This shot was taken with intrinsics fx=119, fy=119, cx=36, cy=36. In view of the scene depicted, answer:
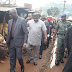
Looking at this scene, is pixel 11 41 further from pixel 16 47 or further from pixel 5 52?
pixel 5 52

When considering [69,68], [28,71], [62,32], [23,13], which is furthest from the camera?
[23,13]

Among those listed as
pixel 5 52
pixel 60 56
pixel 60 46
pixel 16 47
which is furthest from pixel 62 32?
pixel 5 52

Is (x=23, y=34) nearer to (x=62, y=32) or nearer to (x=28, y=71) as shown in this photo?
(x=28, y=71)

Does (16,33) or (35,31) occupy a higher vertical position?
(16,33)

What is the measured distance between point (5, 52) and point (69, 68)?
13.2ft

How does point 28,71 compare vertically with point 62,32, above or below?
below


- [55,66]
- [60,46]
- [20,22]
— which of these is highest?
[20,22]

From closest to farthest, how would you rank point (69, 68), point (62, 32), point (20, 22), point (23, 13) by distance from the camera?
point (69, 68) → point (20, 22) → point (62, 32) → point (23, 13)

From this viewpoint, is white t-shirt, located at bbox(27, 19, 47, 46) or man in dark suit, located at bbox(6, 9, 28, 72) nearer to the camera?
man in dark suit, located at bbox(6, 9, 28, 72)

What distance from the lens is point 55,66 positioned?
4.57 m

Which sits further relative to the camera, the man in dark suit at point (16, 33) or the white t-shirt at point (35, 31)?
the white t-shirt at point (35, 31)

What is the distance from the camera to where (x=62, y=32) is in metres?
4.52

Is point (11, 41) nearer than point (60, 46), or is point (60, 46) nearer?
point (11, 41)

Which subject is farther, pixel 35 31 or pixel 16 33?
pixel 35 31
